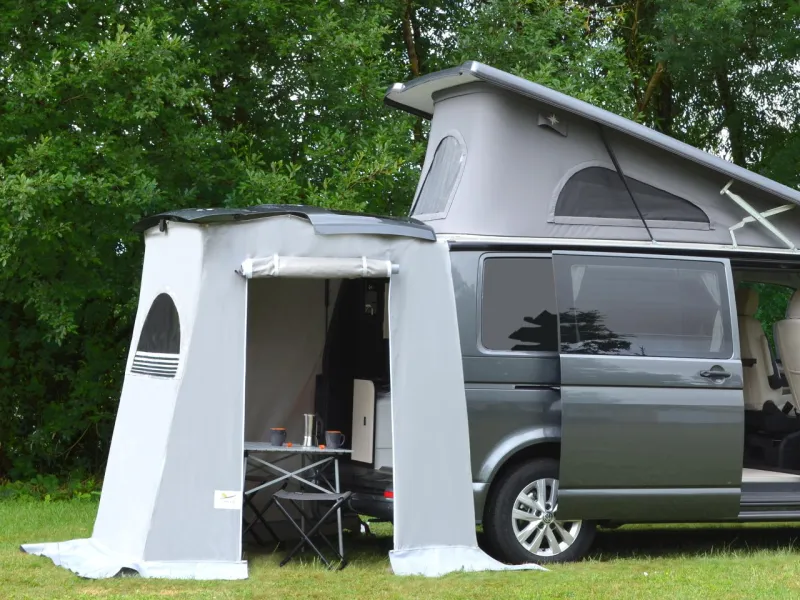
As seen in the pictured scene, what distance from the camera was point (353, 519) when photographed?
9.47 meters

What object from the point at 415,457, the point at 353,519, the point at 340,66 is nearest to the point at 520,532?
the point at 415,457

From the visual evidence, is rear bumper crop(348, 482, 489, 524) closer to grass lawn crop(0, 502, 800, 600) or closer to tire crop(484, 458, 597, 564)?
tire crop(484, 458, 597, 564)

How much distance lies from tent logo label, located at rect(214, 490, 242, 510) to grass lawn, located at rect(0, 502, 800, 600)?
1.45 ft

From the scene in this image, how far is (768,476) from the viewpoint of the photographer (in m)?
9.23

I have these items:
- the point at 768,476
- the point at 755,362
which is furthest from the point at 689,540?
the point at 755,362

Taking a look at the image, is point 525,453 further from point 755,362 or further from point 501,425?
point 755,362

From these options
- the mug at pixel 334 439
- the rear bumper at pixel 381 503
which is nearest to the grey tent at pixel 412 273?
the rear bumper at pixel 381 503

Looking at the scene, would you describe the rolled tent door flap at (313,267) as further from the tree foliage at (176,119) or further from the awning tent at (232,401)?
the tree foliage at (176,119)

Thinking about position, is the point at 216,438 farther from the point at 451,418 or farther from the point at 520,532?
the point at 520,532

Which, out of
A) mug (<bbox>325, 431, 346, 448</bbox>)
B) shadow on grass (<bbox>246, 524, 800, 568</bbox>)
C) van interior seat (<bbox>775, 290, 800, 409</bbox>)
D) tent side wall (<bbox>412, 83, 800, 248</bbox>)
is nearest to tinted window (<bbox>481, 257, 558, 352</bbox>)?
tent side wall (<bbox>412, 83, 800, 248</bbox>)

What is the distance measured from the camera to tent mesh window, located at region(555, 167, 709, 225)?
867 cm

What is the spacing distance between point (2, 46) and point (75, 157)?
4.81 ft

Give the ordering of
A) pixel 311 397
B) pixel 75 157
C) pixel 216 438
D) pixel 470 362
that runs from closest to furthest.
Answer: pixel 216 438 < pixel 470 362 < pixel 311 397 < pixel 75 157

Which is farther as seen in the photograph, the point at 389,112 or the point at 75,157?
the point at 389,112
